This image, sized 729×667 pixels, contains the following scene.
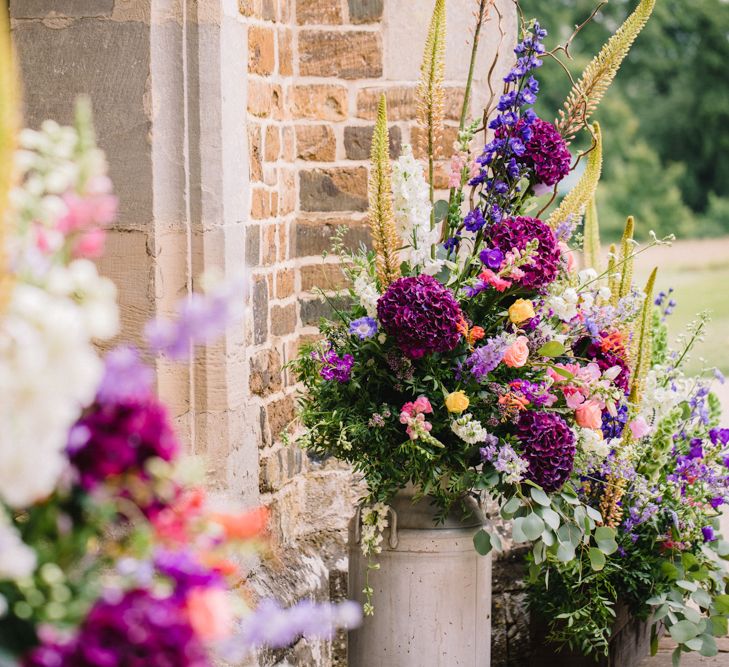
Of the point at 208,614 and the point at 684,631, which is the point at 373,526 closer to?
the point at 684,631

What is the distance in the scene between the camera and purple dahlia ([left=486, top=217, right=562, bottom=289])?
2.75 m

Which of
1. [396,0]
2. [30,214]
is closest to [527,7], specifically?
[396,0]

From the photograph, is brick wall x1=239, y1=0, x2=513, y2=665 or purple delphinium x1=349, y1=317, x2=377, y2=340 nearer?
purple delphinium x1=349, y1=317, x2=377, y2=340

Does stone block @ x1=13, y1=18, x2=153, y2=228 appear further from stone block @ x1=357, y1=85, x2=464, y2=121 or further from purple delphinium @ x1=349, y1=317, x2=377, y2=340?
stone block @ x1=357, y1=85, x2=464, y2=121

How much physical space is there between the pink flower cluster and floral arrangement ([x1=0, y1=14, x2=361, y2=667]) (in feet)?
5.04

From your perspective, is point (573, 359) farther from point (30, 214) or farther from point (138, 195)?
point (30, 214)

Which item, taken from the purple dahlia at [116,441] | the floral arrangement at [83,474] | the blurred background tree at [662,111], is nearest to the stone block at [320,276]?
the floral arrangement at [83,474]

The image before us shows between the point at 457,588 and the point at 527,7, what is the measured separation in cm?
1820

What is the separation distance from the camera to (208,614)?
3.24ft

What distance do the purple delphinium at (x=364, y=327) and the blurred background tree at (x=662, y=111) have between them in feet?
57.7

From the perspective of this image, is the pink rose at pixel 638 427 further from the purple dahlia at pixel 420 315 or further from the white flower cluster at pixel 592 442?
the purple dahlia at pixel 420 315

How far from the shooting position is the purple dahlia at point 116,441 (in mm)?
1014

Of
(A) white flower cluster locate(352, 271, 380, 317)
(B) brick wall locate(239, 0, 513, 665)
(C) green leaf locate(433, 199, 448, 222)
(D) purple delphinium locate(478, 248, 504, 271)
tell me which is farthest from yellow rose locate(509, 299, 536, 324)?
(B) brick wall locate(239, 0, 513, 665)

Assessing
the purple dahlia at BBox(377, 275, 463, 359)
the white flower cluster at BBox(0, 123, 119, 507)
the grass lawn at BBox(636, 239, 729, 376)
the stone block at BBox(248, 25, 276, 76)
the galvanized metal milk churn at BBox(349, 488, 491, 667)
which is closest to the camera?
the white flower cluster at BBox(0, 123, 119, 507)
